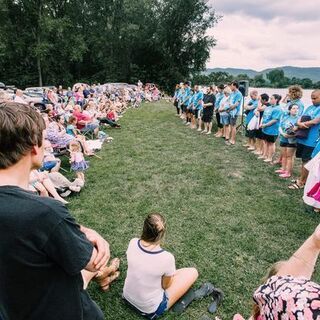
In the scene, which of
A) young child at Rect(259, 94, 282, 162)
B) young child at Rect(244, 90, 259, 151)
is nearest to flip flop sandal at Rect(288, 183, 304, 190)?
young child at Rect(259, 94, 282, 162)

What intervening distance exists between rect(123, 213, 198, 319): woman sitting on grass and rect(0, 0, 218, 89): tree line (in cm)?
3075

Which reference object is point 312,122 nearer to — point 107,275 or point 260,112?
point 260,112

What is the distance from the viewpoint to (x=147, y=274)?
303cm

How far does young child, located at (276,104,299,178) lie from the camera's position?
21.9 ft

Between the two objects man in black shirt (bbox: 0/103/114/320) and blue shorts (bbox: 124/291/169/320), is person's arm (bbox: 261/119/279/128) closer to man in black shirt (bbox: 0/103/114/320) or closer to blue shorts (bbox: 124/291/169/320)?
blue shorts (bbox: 124/291/169/320)

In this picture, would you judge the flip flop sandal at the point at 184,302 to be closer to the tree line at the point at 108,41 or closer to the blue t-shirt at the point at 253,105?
the blue t-shirt at the point at 253,105

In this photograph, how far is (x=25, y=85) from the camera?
3288cm

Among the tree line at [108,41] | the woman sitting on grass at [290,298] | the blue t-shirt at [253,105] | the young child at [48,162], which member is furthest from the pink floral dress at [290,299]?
the tree line at [108,41]

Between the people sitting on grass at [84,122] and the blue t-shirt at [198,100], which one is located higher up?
the blue t-shirt at [198,100]

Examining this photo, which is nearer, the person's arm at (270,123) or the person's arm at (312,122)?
the person's arm at (312,122)

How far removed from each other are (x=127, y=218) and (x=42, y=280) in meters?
3.91

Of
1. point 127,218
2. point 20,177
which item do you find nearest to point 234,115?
point 127,218

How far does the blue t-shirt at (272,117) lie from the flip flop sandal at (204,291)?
5387mm

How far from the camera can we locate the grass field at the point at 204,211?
3814 millimetres
